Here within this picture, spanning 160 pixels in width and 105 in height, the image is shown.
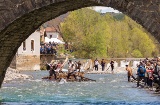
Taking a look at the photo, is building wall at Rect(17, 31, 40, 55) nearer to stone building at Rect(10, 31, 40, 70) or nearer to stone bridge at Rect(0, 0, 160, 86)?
stone building at Rect(10, 31, 40, 70)

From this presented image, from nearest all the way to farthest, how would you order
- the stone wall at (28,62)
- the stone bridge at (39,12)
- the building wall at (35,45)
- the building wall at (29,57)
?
the stone bridge at (39,12), the stone wall at (28,62), the building wall at (29,57), the building wall at (35,45)

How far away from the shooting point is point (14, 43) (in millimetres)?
16312

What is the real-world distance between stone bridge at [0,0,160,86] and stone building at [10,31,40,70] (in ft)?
144

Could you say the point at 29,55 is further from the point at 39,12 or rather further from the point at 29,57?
the point at 39,12

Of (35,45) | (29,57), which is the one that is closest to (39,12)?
(29,57)

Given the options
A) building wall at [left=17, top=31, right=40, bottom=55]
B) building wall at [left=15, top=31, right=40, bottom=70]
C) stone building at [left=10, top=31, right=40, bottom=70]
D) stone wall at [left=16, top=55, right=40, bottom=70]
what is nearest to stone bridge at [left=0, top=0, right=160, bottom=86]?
stone wall at [left=16, top=55, right=40, bottom=70]

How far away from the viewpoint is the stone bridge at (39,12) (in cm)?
1166

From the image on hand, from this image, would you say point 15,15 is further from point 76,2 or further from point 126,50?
point 126,50

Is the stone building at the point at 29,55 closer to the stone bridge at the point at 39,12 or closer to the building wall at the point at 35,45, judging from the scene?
the building wall at the point at 35,45

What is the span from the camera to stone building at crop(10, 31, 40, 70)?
60469mm

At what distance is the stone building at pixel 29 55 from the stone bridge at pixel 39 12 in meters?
43.9

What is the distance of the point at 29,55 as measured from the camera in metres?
62.9

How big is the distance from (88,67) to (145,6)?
135 ft

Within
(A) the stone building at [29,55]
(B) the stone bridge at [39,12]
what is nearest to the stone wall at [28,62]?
(A) the stone building at [29,55]
